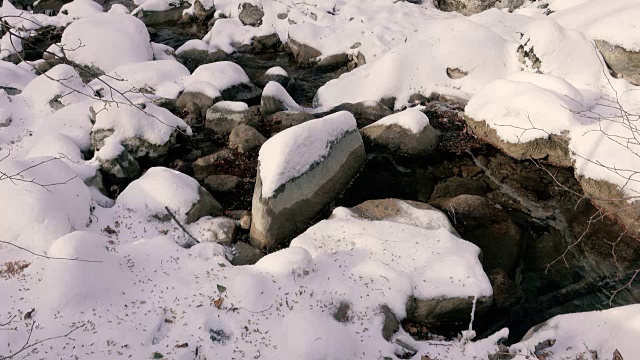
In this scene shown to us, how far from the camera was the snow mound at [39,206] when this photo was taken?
8.34 m

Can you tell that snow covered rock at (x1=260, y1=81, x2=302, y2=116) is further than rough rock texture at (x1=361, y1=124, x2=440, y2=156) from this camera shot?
Yes

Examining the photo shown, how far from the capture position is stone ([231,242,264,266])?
872 cm

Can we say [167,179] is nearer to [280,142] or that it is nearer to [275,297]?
[280,142]

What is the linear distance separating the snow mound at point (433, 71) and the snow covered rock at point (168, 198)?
6.20 m

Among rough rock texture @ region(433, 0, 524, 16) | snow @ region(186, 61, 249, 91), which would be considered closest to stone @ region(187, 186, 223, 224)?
snow @ region(186, 61, 249, 91)

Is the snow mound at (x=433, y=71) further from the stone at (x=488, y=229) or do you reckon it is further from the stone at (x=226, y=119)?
the stone at (x=488, y=229)

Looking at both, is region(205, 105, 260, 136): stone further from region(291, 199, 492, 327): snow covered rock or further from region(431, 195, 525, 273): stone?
region(431, 195, 525, 273): stone

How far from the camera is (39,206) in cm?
859

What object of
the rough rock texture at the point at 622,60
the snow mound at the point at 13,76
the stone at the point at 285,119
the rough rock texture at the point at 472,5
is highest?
the rough rock texture at the point at 622,60

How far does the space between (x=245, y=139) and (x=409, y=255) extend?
5.91 m

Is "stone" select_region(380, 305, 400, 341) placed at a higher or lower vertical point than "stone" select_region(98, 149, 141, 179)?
higher

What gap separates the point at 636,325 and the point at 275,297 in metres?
5.16

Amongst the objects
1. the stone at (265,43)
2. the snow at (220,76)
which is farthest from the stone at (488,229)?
the stone at (265,43)

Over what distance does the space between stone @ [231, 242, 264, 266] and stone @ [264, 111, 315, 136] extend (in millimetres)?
4856
